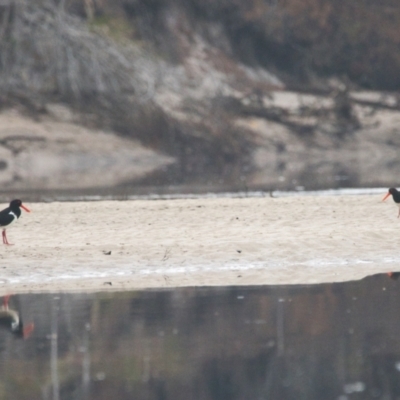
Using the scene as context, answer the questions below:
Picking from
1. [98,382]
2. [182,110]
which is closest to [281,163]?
[182,110]

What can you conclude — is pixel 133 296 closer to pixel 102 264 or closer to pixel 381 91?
pixel 102 264

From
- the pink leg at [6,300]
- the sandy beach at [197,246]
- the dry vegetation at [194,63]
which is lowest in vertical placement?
the pink leg at [6,300]

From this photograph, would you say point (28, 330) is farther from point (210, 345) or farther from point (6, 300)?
point (210, 345)

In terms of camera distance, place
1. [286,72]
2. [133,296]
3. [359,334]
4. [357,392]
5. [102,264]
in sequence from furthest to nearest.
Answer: [286,72]
[102,264]
[133,296]
[359,334]
[357,392]

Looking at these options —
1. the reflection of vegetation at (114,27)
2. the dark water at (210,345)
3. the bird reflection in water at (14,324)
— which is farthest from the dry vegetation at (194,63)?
the bird reflection in water at (14,324)

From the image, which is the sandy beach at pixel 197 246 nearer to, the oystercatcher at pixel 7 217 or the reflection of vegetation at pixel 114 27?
the oystercatcher at pixel 7 217

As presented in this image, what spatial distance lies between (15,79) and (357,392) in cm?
2437

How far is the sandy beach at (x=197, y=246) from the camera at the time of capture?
10945 millimetres

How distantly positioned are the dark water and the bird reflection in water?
0.06 m

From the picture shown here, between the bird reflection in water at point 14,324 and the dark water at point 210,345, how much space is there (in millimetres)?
61

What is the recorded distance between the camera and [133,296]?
32.5 ft

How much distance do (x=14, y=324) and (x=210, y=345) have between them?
1.86m

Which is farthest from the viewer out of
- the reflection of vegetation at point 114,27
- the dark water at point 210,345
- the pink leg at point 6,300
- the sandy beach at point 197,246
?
the reflection of vegetation at point 114,27

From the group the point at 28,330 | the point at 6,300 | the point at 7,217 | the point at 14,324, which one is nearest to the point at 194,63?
the point at 7,217
